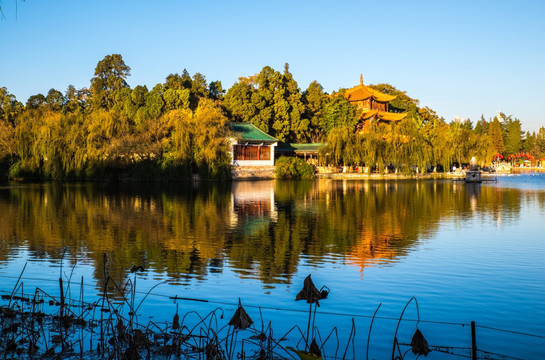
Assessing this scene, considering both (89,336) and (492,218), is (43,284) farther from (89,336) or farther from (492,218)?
(492,218)

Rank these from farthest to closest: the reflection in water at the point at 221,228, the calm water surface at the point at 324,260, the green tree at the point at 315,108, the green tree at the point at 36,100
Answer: the green tree at the point at 315,108 → the green tree at the point at 36,100 → the reflection in water at the point at 221,228 → the calm water surface at the point at 324,260

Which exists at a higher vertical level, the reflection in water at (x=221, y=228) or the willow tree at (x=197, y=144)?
the willow tree at (x=197, y=144)

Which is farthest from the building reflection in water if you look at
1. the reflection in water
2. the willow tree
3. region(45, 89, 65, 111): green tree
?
region(45, 89, 65, 111): green tree

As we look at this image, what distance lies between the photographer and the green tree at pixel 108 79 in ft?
193

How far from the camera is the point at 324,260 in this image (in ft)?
36.6

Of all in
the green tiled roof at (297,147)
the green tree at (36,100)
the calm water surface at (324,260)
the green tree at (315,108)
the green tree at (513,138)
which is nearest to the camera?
the calm water surface at (324,260)

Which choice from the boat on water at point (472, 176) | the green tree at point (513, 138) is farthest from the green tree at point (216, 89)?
the green tree at point (513, 138)

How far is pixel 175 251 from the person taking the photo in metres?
12.1

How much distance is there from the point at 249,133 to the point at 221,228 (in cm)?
3419

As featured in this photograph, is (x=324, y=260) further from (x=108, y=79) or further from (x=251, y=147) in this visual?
(x=108, y=79)

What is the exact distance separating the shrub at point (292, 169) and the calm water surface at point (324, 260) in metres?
26.5

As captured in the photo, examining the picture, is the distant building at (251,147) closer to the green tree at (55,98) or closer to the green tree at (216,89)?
the green tree at (216,89)

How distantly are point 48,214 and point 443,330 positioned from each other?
1603cm

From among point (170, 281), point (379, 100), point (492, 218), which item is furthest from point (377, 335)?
point (379, 100)
